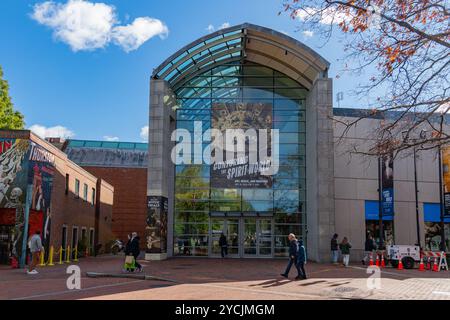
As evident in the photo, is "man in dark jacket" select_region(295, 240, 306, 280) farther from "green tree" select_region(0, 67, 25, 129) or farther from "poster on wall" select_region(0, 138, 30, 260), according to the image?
"green tree" select_region(0, 67, 25, 129)

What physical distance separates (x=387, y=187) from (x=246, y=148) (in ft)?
28.8

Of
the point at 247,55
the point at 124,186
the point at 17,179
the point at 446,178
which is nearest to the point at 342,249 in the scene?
the point at 446,178

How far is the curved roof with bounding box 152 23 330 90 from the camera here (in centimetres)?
2728

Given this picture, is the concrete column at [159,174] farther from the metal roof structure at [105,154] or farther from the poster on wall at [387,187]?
the metal roof structure at [105,154]

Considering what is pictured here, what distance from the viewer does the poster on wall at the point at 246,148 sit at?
3002 cm

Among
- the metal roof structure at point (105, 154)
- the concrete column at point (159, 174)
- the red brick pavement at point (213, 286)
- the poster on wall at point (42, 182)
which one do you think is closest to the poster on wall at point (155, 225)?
the concrete column at point (159, 174)

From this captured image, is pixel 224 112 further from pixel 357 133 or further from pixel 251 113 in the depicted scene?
pixel 357 133

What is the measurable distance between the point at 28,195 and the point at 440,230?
2377cm

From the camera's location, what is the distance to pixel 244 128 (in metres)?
30.6

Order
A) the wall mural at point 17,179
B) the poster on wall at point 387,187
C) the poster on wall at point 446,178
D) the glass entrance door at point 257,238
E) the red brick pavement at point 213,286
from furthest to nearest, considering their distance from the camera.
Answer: the glass entrance door at point 257,238 < the poster on wall at point 446,178 < the poster on wall at point 387,187 < the wall mural at point 17,179 < the red brick pavement at point 213,286

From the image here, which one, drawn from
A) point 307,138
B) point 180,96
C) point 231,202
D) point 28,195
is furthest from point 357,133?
point 28,195

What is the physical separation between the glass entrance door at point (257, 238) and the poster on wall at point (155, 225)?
18.2ft

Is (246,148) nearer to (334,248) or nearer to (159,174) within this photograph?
(159,174)

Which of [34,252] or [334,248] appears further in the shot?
[334,248]
